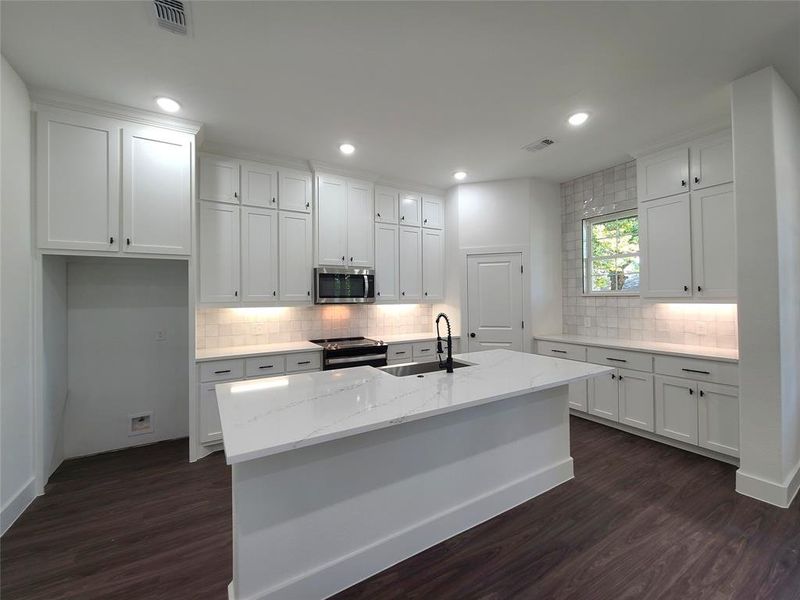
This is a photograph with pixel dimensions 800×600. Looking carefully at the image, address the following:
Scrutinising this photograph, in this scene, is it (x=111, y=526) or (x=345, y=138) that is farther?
(x=345, y=138)

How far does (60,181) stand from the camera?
8.23 ft

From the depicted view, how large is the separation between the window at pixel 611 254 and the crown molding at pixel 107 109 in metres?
4.47

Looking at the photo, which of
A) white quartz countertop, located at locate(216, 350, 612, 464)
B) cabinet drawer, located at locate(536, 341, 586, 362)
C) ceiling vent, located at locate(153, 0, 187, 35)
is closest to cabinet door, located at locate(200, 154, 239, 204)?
ceiling vent, located at locate(153, 0, 187, 35)

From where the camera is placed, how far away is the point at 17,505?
2195mm

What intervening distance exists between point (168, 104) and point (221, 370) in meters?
2.22

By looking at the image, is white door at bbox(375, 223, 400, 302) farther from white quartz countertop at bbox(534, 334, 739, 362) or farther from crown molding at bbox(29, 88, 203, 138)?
crown molding at bbox(29, 88, 203, 138)

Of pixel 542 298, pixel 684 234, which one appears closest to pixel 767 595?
pixel 684 234

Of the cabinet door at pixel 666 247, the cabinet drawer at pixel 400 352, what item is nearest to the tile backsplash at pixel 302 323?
the cabinet drawer at pixel 400 352

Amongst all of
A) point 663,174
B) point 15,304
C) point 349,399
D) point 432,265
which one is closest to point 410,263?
point 432,265

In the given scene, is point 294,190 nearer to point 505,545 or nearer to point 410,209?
point 410,209

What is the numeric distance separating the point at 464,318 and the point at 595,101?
272 cm

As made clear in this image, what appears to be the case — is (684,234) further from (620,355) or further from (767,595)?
(767,595)

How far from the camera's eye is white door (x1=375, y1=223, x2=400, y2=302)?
4277mm

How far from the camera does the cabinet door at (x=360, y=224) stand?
407 cm
